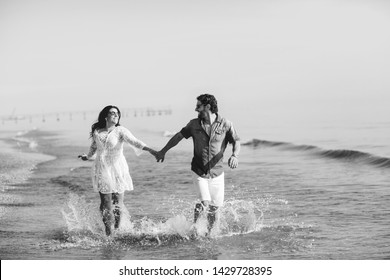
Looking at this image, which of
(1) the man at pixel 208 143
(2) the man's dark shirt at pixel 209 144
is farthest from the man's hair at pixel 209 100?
(2) the man's dark shirt at pixel 209 144

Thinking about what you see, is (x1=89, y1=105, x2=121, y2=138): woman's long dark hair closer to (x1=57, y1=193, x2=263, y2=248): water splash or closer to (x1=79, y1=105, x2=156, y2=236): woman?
(x1=79, y1=105, x2=156, y2=236): woman

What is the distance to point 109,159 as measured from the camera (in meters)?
7.24

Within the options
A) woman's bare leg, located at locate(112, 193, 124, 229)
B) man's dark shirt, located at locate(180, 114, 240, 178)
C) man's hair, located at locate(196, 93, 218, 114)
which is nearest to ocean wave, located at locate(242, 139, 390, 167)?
man's dark shirt, located at locate(180, 114, 240, 178)

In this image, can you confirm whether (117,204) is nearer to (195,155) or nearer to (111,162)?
(111,162)

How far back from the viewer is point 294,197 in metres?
10.8

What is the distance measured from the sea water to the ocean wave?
19cm

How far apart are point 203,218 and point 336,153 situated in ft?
44.4

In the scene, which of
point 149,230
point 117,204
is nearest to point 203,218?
point 149,230

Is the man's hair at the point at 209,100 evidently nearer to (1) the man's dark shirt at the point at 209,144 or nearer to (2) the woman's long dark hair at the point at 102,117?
(1) the man's dark shirt at the point at 209,144

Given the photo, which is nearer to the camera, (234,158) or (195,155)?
(234,158)

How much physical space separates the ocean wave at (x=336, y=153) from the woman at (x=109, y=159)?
10692 mm

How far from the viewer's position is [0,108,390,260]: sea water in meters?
7.13

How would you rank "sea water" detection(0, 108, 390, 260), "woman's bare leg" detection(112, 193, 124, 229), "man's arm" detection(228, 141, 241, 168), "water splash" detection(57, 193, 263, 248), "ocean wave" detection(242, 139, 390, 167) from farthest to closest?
"ocean wave" detection(242, 139, 390, 167) → "water splash" detection(57, 193, 263, 248) → "woman's bare leg" detection(112, 193, 124, 229) → "sea water" detection(0, 108, 390, 260) → "man's arm" detection(228, 141, 241, 168)
